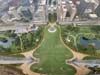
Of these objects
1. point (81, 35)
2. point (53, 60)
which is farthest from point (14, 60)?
point (81, 35)

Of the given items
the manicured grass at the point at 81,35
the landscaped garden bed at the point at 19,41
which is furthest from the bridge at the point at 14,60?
the manicured grass at the point at 81,35

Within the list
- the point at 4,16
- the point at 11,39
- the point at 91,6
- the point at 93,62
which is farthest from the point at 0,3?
the point at 93,62

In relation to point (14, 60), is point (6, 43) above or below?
above

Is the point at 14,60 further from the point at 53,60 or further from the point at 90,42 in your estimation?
the point at 90,42

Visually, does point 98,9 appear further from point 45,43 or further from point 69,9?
point 45,43

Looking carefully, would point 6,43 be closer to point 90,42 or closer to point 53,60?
point 53,60

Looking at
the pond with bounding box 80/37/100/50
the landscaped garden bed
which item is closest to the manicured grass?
the pond with bounding box 80/37/100/50

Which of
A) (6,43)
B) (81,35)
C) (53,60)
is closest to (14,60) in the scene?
(6,43)

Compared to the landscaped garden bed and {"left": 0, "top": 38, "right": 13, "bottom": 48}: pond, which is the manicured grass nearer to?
the landscaped garden bed

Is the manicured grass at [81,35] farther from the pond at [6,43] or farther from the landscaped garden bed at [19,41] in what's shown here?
the pond at [6,43]
